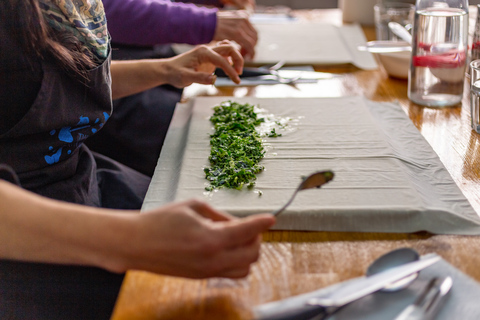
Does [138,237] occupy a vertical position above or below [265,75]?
above

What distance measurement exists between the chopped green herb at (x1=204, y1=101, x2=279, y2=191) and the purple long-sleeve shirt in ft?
1.47

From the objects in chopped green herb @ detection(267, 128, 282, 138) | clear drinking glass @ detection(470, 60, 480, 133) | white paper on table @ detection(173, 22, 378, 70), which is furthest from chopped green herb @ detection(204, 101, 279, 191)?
white paper on table @ detection(173, 22, 378, 70)

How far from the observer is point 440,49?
1.04 meters

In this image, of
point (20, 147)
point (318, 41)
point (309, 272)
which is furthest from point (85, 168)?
point (318, 41)

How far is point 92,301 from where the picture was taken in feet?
2.51

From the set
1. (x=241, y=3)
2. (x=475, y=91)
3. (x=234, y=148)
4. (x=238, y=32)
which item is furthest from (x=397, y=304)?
(x=241, y=3)

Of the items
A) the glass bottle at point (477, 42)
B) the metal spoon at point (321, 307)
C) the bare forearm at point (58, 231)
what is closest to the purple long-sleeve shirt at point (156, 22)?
the glass bottle at point (477, 42)

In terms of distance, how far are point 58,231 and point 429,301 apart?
1.25ft

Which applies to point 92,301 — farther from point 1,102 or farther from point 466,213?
point 466,213

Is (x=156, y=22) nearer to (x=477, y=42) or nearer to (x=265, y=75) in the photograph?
(x=265, y=75)

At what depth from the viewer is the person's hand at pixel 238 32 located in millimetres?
1377

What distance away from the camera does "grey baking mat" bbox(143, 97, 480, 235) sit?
631 mm

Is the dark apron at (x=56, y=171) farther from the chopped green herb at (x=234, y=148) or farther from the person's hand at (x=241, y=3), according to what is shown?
the person's hand at (x=241, y=3)

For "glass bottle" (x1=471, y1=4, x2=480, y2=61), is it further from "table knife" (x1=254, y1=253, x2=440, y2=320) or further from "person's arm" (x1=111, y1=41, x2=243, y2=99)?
"table knife" (x1=254, y1=253, x2=440, y2=320)
